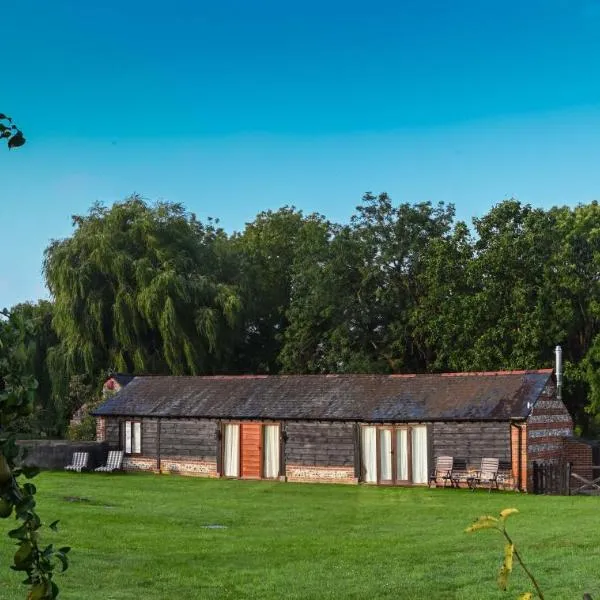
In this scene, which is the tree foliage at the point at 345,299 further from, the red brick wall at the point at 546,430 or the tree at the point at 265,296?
the red brick wall at the point at 546,430

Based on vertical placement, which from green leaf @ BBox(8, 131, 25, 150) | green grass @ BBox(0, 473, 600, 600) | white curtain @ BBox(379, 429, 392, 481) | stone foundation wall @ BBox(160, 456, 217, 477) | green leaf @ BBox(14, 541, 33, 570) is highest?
green leaf @ BBox(8, 131, 25, 150)

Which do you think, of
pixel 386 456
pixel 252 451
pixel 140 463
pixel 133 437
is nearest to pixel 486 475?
pixel 386 456

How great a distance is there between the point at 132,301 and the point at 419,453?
2179 cm

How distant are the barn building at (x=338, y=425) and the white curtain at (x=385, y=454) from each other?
0.13ft

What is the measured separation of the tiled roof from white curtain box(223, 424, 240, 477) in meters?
0.66

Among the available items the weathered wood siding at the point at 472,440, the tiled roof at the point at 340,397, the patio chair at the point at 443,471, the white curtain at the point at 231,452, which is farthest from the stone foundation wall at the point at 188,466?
the weathered wood siding at the point at 472,440

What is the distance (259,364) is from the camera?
62031mm

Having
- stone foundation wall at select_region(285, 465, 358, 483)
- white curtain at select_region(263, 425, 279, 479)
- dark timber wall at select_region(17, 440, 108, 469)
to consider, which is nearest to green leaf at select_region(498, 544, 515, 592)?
stone foundation wall at select_region(285, 465, 358, 483)

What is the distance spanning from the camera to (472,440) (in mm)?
35281

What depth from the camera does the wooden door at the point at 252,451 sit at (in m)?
39.5

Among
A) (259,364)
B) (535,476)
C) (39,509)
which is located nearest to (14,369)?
(39,509)

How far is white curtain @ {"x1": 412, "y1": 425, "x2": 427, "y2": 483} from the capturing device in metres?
36.1

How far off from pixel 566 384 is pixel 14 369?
1973 inches

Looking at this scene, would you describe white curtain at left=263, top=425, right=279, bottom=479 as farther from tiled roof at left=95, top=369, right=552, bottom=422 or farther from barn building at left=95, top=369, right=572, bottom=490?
tiled roof at left=95, top=369, right=552, bottom=422
